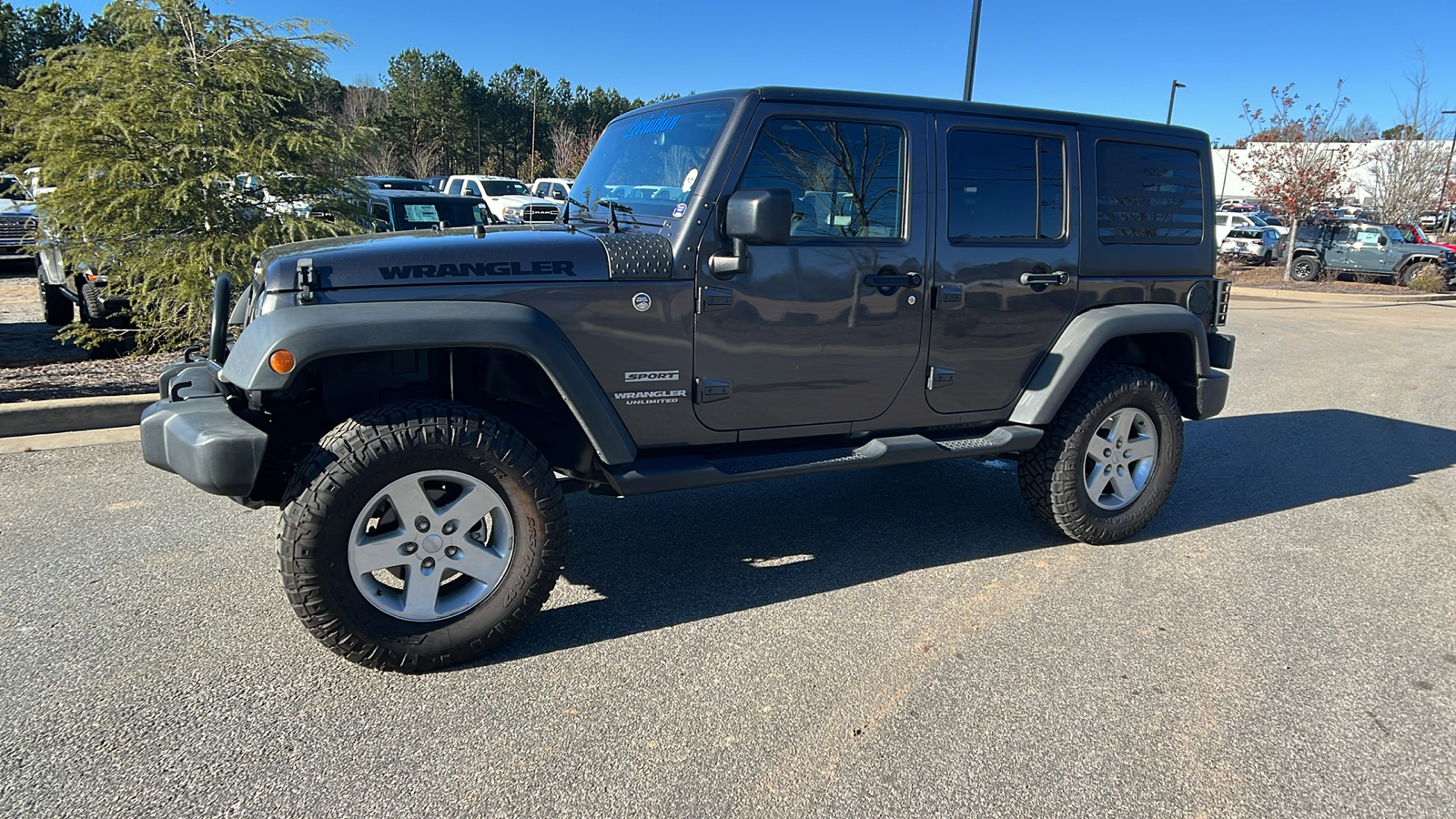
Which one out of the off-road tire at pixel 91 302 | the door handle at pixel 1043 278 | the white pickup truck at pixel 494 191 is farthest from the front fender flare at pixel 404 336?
the white pickup truck at pixel 494 191

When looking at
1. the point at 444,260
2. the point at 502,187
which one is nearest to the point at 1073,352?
the point at 444,260

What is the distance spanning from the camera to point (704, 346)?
357 cm

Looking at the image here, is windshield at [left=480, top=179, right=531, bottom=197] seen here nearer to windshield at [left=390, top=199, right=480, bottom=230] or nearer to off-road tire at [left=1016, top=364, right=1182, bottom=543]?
windshield at [left=390, top=199, right=480, bottom=230]

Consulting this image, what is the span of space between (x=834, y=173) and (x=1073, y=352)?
144 centimetres

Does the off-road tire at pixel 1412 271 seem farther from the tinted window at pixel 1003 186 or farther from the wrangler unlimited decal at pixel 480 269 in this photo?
the wrangler unlimited decal at pixel 480 269

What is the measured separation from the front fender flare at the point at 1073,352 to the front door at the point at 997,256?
61 mm

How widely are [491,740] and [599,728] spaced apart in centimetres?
33

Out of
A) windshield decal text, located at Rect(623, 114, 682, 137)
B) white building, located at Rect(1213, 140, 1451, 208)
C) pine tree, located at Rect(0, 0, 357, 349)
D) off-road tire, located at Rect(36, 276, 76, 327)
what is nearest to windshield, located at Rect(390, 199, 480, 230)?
off-road tire, located at Rect(36, 276, 76, 327)

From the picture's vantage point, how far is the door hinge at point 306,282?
118 inches

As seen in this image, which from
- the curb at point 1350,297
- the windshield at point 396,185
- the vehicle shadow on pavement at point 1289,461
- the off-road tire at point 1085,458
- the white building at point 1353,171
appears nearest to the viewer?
the off-road tire at point 1085,458

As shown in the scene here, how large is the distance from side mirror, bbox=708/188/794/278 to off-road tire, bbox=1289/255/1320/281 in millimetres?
25811

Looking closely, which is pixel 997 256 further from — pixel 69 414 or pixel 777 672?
pixel 69 414

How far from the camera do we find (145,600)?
3.67 metres

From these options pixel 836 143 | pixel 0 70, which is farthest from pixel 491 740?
pixel 0 70
